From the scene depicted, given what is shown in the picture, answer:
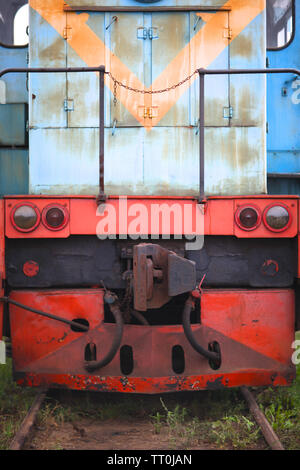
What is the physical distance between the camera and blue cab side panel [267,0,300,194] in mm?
4969

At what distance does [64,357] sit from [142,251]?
997mm

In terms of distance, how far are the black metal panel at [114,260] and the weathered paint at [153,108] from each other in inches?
20.1

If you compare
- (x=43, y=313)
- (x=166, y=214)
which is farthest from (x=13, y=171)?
(x=166, y=214)

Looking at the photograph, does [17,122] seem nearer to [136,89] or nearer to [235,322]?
[136,89]

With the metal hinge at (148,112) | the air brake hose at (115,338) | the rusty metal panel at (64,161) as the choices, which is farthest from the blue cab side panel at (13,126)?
the air brake hose at (115,338)

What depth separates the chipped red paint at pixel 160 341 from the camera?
149 inches

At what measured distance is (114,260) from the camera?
4.02 metres

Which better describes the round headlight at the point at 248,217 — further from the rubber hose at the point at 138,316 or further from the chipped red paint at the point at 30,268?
the chipped red paint at the point at 30,268

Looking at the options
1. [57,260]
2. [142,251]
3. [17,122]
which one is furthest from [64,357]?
[17,122]

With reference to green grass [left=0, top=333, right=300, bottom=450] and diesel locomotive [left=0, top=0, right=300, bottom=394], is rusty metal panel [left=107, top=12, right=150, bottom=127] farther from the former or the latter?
green grass [left=0, top=333, right=300, bottom=450]

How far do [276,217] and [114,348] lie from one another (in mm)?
1472

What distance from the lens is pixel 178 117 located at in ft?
14.2

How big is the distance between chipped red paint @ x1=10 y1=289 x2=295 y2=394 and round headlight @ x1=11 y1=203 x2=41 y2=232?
50 cm

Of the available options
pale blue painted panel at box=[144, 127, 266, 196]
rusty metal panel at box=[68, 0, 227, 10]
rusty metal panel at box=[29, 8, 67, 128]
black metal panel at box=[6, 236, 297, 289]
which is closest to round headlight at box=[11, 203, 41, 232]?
black metal panel at box=[6, 236, 297, 289]
